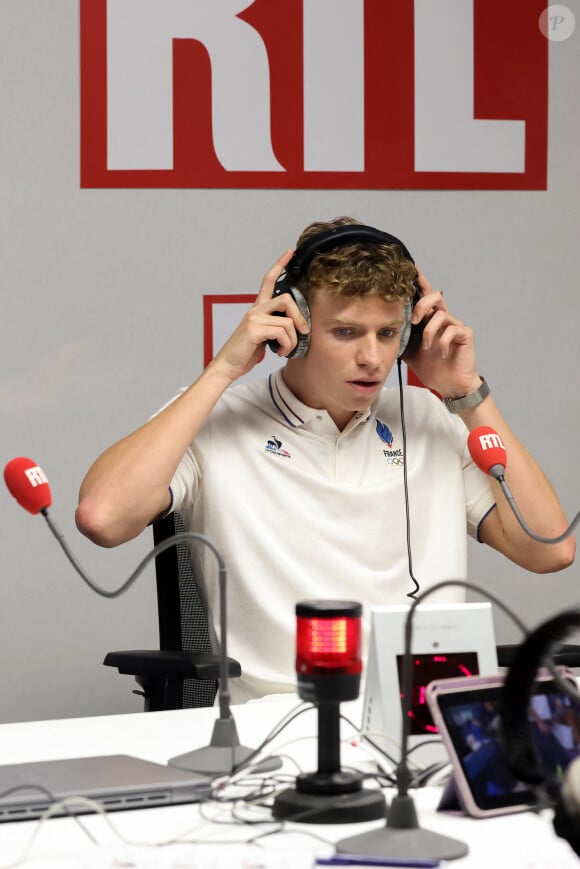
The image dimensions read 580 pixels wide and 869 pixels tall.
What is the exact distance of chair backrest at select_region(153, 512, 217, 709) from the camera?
197cm

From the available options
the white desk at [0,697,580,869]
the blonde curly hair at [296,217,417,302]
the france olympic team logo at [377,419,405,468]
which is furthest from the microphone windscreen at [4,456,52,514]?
the france olympic team logo at [377,419,405,468]

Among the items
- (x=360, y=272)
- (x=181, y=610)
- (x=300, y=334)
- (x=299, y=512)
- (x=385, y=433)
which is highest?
(x=360, y=272)

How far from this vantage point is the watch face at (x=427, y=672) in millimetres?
1278

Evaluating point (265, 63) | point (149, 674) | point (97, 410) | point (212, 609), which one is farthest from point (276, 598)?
point (265, 63)

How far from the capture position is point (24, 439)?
100 inches

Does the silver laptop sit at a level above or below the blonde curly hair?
below

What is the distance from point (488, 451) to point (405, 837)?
2.23 feet

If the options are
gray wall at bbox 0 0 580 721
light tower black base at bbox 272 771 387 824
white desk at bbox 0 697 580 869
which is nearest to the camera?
white desk at bbox 0 697 580 869

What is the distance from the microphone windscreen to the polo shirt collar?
71 cm

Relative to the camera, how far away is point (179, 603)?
198 centimetres

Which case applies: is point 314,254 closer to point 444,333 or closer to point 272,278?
point 272,278

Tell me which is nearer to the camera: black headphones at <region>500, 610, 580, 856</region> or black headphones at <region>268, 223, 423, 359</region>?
black headphones at <region>500, 610, 580, 856</region>

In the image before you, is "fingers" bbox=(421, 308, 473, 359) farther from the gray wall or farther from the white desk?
the white desk

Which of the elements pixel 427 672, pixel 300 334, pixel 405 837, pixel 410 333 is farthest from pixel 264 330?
pixel 405 837
